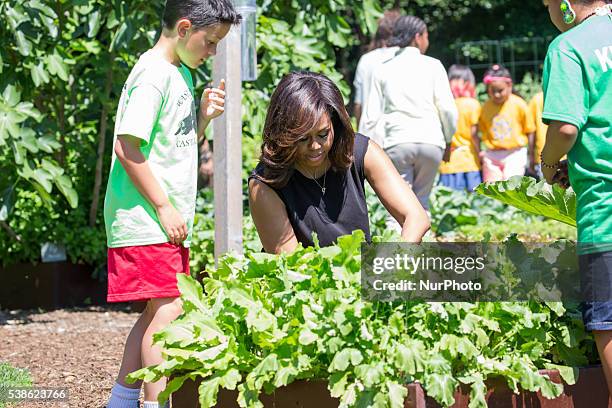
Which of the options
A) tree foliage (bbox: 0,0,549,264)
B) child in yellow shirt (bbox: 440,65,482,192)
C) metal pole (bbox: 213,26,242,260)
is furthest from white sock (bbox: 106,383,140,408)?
child in yellow shirt (bbox: 440,65,482,192)

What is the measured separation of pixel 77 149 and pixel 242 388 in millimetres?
4436

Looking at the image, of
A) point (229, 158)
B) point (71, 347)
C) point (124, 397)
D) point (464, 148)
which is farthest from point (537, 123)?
point (124, 397)

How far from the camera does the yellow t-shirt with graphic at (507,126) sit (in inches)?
372

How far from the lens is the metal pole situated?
4883 mm

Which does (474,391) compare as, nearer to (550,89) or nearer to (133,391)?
(550,89)

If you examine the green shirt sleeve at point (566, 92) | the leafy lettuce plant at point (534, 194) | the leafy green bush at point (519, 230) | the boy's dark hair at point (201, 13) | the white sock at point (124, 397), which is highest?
the boy's dark hair at point (201, 13)

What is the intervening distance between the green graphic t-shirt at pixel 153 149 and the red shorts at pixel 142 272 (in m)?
0.03

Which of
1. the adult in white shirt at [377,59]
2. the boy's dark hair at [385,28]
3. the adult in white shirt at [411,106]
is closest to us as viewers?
the adult in white shirt at [411,106]

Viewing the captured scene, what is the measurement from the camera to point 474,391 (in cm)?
266

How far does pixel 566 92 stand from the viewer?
9.16 ft

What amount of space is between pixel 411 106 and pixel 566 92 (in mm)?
3990

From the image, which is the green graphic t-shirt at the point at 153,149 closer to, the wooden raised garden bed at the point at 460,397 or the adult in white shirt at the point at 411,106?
the wooden raised garden bed at the point at 460,397

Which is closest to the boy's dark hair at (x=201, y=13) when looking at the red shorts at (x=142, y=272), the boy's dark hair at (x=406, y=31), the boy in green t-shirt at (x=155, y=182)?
the boy in green t-shirt at (x=155, y=182)

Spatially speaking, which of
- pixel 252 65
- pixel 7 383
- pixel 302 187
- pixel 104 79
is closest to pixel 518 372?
pixel 302 187
